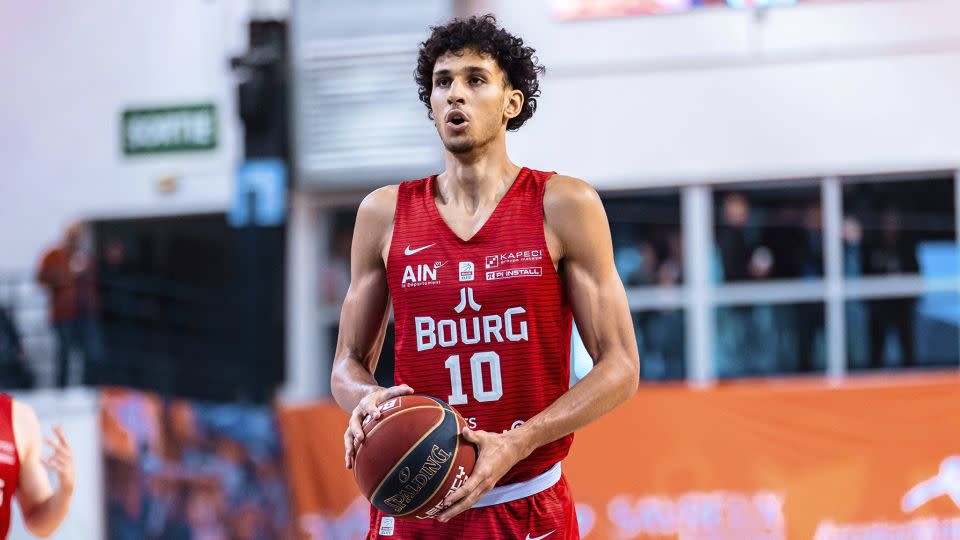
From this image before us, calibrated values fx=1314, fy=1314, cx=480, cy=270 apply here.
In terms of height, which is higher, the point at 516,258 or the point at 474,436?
the point at 516,258

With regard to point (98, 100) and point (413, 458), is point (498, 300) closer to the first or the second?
point (413, 458)

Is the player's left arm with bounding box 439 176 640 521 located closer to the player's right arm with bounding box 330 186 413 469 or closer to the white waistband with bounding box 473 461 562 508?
the white waistband with bounding box 473 461 562 508

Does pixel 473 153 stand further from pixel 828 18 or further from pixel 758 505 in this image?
pixel 828 18

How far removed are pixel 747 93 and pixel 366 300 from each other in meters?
7.33

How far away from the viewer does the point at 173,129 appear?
11656 mm

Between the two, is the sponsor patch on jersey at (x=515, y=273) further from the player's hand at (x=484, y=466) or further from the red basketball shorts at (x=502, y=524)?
the red basketball shorts at (x=502, y=524)

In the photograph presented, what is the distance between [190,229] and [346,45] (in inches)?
92.3

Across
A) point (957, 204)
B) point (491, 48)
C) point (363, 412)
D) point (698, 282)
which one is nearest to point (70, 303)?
point (698, 282)

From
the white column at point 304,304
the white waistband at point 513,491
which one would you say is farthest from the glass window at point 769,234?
the white waistband at point 513,491

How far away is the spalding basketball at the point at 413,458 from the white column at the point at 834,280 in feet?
24.4

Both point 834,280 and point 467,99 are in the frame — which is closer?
point 467,99

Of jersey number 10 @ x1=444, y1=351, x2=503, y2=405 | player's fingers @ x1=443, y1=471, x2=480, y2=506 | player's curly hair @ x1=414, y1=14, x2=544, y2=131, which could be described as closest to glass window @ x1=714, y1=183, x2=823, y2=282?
player's curly hair @ x1=414, y1=14, x2=544, y2=131

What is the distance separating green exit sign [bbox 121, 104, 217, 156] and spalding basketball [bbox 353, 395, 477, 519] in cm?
865

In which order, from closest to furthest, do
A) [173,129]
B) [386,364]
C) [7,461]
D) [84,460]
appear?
[7,461] → [84,460] → [386,364] → [173,129]
